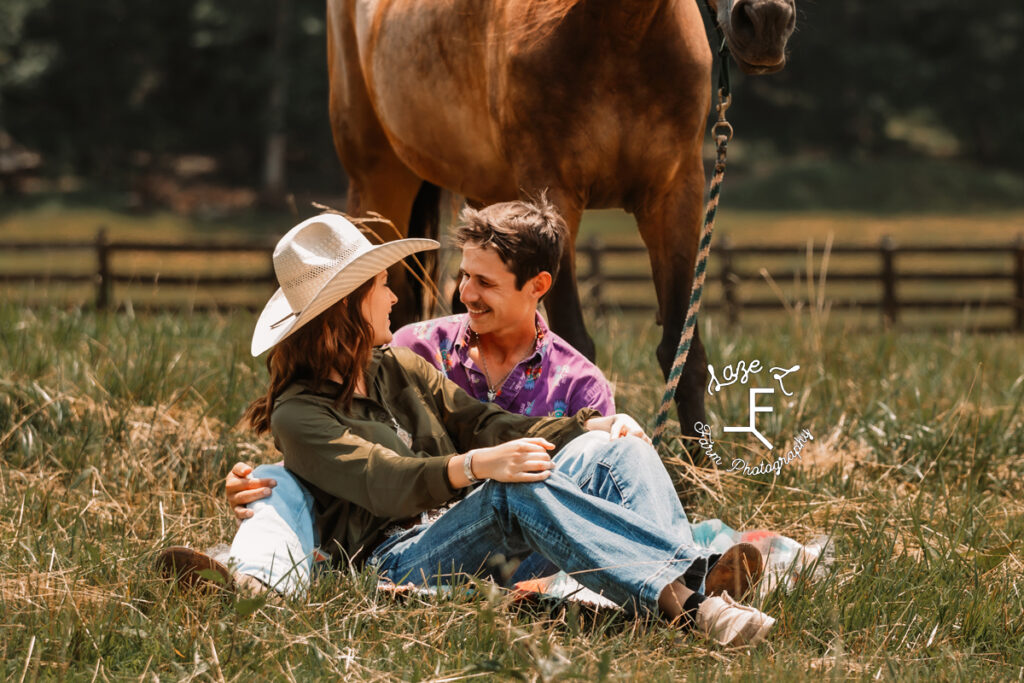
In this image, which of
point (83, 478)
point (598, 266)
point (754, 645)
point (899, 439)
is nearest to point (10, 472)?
point (83, 478)

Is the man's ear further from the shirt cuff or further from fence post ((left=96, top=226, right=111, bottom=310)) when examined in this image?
fence post ((left=96, top=226, right=111, bottom=310))

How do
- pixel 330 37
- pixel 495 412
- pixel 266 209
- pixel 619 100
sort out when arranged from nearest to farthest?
pixel 495 412
pixel 619 100
pixel 330 37
pixel 266 209

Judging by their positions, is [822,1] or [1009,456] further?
[822,1]

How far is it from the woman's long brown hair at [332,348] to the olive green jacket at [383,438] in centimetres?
3

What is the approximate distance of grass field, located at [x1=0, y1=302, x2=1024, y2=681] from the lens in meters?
2.55

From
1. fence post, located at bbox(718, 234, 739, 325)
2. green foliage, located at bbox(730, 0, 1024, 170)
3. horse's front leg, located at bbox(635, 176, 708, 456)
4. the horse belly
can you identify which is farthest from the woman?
green foliage, located at bbox(730, 0, 1024, 170)

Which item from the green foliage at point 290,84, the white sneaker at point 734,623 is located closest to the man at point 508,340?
the white sneaker at point 734,623

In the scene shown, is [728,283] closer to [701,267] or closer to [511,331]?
[701,267]

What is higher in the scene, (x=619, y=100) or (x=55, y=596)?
(x=619, y=100)

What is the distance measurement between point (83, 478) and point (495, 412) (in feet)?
4.86

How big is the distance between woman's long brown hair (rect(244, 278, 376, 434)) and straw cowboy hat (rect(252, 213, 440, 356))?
0.13 feet

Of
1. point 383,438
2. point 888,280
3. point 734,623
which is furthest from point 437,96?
point 888,280

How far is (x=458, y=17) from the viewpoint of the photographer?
4371 mm

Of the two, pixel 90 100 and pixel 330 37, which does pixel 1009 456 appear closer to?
pixel 330 37
